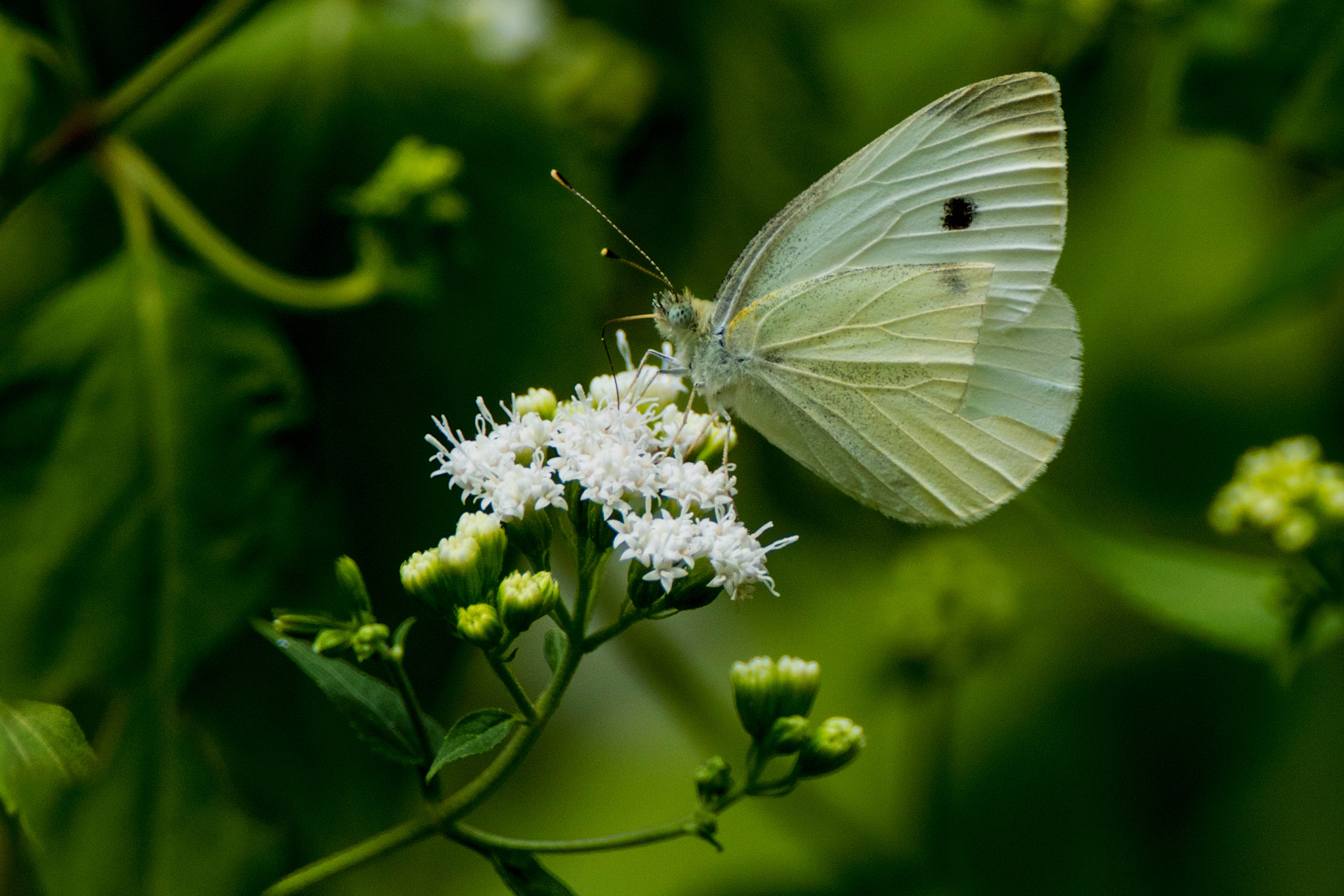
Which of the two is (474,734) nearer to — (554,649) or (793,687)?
(554,649)

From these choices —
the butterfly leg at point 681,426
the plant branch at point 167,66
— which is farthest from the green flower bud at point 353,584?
the plant branch at point 167,66

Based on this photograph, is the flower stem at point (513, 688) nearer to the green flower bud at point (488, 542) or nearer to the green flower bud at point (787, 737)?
the green flower bud at point (488, 542)

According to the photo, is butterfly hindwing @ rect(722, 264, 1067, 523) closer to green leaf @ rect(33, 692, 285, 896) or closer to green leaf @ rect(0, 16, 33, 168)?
green leaf @ rect(33, 692, 285, 896)

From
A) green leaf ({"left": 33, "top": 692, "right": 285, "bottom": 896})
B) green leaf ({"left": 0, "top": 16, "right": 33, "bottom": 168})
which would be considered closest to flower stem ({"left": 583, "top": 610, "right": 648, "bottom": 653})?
green leaf ({"left": 33, "top": 692, "right": 285, "bottom": 896})

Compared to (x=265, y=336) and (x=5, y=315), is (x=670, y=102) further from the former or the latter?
(x=5, y=315)

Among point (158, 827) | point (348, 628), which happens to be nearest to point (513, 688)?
point (348, 628)

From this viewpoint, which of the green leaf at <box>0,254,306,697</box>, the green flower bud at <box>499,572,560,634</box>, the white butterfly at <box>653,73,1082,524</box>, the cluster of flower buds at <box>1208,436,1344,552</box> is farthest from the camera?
the cluster of flower buds at <box>1208,436,1344,552</box>
